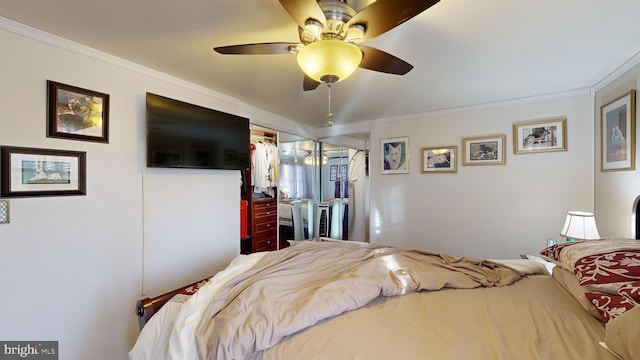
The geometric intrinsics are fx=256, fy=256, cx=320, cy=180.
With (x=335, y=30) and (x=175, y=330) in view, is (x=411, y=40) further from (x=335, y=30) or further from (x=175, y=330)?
(x=175, y=330)

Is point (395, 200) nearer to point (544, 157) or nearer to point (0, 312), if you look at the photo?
point (544, 157)

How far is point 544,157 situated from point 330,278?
2.65 metres

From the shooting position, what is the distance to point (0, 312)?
141cm

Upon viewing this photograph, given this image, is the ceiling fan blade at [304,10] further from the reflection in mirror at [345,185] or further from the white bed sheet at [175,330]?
the reflection in mirror at [345,185]

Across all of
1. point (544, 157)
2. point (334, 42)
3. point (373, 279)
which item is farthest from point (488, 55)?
point (373, 279)

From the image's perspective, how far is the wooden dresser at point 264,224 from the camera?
12.4 ft

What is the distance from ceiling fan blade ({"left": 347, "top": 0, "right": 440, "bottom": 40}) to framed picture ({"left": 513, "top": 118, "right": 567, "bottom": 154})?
95.7 inches

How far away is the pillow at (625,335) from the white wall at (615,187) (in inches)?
60.8

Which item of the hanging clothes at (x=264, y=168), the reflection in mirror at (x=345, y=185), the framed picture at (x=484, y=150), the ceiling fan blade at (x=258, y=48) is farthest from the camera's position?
the reflection in mirror at (x=345, y=185)

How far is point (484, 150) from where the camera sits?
2.89m

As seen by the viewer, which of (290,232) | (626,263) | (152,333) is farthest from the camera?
(290,232)

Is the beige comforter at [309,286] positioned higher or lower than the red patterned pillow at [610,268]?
lower

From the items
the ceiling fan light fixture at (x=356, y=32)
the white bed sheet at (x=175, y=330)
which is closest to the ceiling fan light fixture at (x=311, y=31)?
the ceiling fan light fixture at (x=356, y=32)

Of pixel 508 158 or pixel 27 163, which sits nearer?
pixel 27 163
